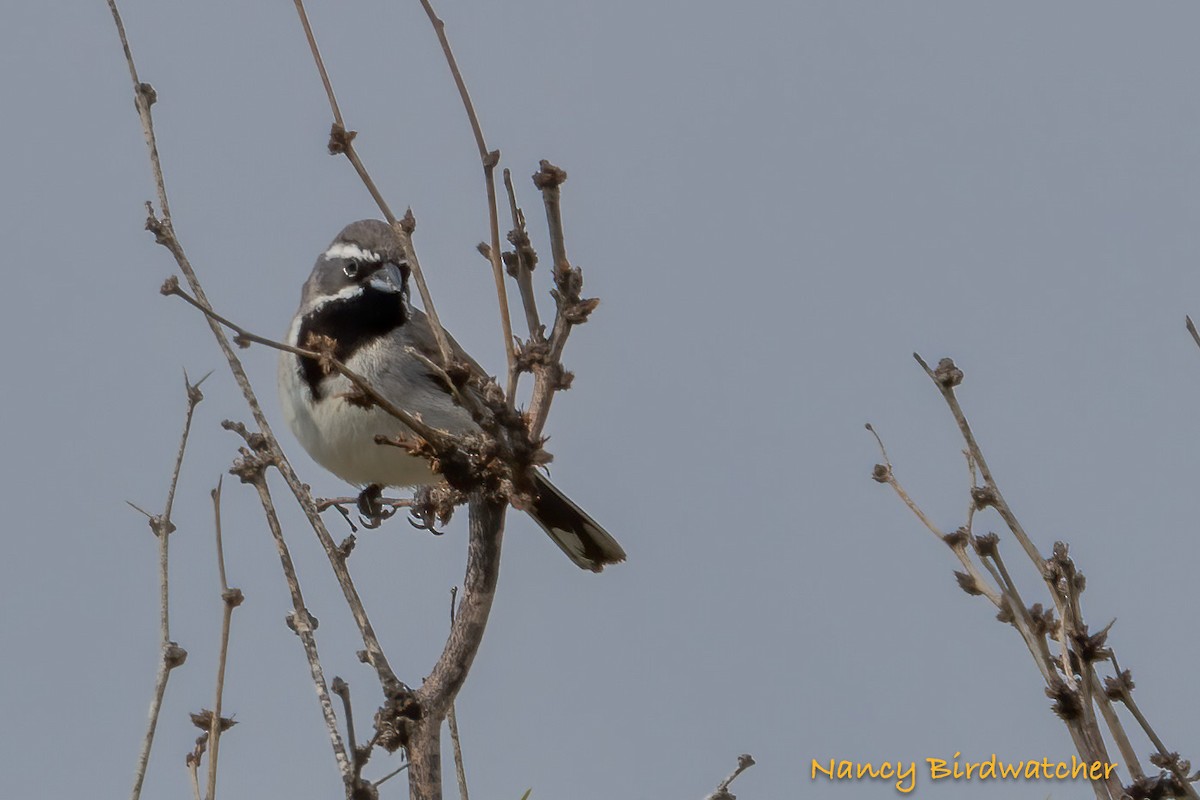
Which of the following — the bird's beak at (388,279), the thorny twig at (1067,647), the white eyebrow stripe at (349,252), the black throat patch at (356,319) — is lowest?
the thorny twig at (1067,647)

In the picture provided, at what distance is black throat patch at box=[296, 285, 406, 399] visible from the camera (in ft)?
24.2

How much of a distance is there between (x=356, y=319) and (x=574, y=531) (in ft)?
5.49

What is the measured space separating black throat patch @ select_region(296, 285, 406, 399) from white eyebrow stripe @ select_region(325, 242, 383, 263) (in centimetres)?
20

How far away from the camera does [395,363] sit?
7227 mm

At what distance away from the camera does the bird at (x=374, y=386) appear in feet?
22.3

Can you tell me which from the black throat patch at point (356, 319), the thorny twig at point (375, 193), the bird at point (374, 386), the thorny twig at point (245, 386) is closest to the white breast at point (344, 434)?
the bird at point (374, 386)

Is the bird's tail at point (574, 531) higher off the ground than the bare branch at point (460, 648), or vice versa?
the bird's tail at point (574, 531)

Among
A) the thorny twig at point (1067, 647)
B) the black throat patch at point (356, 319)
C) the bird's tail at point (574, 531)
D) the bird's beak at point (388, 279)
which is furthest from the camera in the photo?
the bird's beak at point (388, 279)

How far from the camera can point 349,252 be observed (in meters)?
7.85

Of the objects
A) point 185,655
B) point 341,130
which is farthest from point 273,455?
point 341,130

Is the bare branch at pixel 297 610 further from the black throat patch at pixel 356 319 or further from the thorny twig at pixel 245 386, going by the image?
the black throat patch at pixel 356 319

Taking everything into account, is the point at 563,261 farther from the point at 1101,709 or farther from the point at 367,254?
the point at 367,254

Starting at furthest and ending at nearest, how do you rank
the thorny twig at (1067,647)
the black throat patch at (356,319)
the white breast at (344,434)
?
the black throat patch at (356,319) → the white breast at (344,434) → the thorny twig at (1067,647)

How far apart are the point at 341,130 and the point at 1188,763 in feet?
7.34
